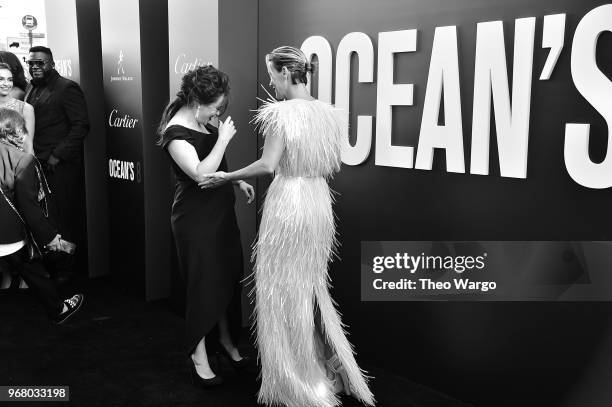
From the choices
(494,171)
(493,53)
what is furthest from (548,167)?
(493,53)

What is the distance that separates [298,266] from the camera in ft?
8.91

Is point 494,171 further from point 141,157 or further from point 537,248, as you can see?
point 141,157

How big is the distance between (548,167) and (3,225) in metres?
2.92

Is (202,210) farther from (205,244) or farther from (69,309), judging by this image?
(69,309)

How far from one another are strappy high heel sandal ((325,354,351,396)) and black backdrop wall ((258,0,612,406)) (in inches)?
16.7

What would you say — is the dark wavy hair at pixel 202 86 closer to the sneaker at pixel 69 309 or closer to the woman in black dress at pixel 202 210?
the woman in black dress at pixel 202 210

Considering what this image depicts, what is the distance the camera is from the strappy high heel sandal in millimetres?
2832

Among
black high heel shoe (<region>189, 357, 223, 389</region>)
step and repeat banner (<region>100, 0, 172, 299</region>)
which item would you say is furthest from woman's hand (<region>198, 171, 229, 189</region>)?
step and repeat banner (<region>100, 0, 172, 299</region>)

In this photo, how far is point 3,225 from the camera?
3.49 meters

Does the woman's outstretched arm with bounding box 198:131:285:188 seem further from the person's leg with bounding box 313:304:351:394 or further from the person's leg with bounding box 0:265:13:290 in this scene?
the person's leg with bounding box 0:265:13:290

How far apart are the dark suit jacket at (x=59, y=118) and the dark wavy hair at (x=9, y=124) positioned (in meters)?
0.93

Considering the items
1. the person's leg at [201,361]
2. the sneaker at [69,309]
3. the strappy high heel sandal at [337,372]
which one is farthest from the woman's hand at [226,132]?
the sneaker at [69,309]

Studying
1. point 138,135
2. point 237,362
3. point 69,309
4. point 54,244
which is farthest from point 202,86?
point 69,309

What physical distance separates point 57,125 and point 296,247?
2857mm
